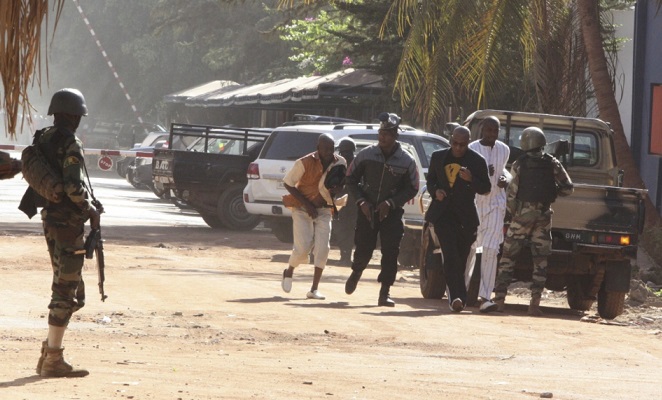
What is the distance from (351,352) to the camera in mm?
9945

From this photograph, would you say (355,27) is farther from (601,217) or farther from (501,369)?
(501,369)

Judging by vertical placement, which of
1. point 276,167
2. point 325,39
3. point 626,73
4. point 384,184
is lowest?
point 276,167

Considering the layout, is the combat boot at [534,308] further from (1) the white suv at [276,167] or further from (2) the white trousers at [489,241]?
(1) the white suv at [276,167]

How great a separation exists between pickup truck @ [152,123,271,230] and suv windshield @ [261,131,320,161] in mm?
2387

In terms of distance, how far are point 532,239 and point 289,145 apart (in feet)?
29.9

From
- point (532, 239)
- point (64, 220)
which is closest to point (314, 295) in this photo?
point (532, 239)

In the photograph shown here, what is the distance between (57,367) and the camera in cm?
804

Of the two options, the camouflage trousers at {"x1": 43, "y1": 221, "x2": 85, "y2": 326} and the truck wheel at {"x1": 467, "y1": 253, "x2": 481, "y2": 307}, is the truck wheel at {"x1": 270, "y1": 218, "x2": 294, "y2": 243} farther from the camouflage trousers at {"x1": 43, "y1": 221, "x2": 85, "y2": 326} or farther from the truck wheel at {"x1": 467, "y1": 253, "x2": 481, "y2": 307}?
the camouflage trousers at {"x1": 43, "y1": 221, "x2": 85, "y2": 326}

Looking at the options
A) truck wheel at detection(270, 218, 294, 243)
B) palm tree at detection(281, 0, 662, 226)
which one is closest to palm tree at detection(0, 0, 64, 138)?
palm tree at detection(281, 0, 662, 226)

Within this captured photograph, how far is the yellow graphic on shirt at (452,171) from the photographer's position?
12711mm

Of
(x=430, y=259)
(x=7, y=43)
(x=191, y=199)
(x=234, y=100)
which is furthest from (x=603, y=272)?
(x=234, y=100)

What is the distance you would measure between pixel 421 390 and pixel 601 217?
19.4 feet

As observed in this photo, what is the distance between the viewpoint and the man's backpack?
26.3 ft

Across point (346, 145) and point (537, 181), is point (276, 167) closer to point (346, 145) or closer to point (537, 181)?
point (346, 145)
